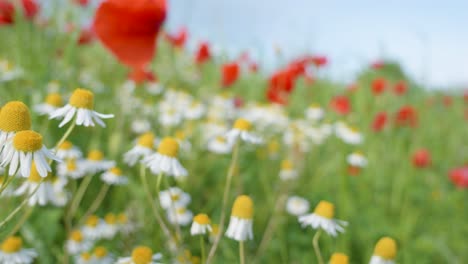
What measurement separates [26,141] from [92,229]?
0.91m

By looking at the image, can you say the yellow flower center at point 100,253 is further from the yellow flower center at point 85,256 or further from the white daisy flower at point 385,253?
the white daisy flower at point 385,253

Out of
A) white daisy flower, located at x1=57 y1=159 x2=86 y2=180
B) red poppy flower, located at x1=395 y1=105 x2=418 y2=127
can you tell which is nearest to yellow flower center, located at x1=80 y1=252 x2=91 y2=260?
white daisy flower, located at x1=57 y1=159 x2=86 y2=180

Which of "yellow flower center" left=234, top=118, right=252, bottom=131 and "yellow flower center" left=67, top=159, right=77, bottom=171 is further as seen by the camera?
"yellow flower center" left=67, top=159, right=77, bottom=171

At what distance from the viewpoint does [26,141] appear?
31.5 inches

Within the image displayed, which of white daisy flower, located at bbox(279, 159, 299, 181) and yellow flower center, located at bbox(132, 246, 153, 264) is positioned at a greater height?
white daisy flower, located at bbox(279, 159, 299, 181)

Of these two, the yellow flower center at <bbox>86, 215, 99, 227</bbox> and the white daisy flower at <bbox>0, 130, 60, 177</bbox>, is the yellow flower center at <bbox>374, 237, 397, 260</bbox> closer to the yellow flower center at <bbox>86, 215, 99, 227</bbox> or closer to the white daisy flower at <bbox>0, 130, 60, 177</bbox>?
the white daisy flower at <bbox>0, 130, 60, 177</bbox>

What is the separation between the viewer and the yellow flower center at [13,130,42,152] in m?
0.80

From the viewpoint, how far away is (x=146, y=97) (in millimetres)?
3594

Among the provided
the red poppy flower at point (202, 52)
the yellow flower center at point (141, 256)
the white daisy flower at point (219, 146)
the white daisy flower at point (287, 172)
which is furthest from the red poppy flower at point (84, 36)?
the yellow flower center at point (141, 256)

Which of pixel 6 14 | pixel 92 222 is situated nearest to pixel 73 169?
pixel 92 222

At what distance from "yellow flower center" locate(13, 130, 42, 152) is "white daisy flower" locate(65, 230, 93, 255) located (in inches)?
31.8

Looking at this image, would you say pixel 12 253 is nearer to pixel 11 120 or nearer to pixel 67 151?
pixel 67 151

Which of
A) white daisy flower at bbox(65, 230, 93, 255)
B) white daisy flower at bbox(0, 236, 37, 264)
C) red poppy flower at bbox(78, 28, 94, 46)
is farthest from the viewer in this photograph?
red poppy flower at bbox(78, 28, 94, 46)

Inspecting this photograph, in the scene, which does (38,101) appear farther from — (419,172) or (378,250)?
(419,172)
